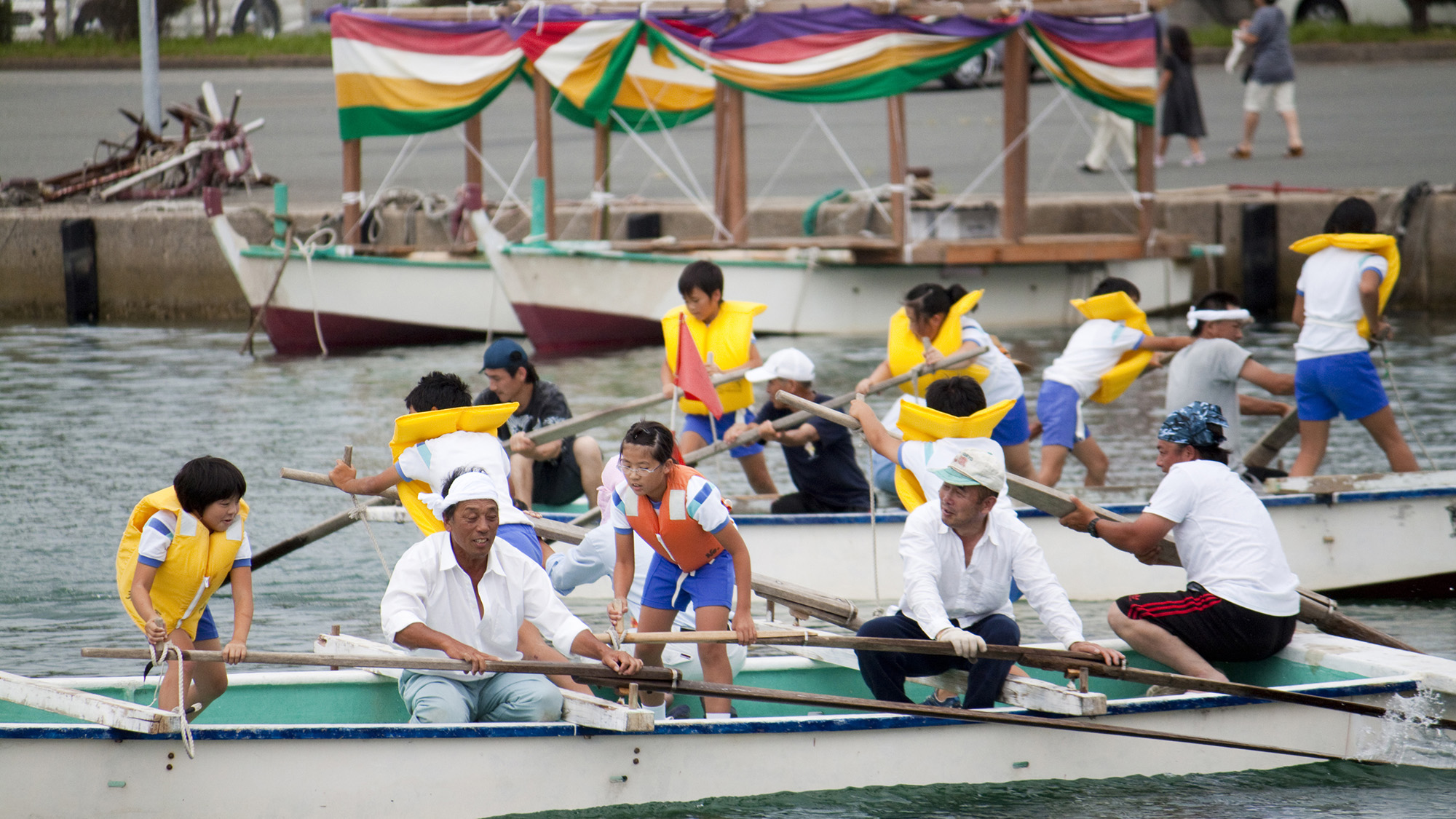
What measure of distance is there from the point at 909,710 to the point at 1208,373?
3.22 m

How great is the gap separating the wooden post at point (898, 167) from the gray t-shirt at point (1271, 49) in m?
5.39

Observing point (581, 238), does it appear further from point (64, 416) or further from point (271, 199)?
point (64, 416)

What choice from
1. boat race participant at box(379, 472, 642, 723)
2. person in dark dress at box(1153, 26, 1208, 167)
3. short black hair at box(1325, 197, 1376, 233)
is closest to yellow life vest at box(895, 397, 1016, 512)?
boat race participant at box(379, 472, 642, 723)

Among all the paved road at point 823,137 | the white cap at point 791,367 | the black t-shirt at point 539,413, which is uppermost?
the paved road at point 823,137

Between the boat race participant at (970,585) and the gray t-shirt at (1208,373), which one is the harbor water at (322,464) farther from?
the gray t-shirt at (1208,373)

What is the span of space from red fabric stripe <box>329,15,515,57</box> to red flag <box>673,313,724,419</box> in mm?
7599

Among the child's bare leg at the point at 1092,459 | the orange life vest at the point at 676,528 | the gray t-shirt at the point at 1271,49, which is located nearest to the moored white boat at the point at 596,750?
the orange life vest at the point at 676,528

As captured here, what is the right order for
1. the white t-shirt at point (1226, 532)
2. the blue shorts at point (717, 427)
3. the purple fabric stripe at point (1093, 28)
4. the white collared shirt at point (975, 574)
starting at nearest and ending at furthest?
the white collared shirt at point (975, 574), the white t-shirt at point (1226, 532), the blue shorts at point (717, 427), the purple fabric stripe at point (1093, 28)

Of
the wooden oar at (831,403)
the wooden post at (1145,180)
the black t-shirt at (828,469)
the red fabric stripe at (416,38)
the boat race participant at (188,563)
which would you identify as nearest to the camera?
the boat race participant at (188,563)

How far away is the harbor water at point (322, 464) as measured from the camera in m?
5.73

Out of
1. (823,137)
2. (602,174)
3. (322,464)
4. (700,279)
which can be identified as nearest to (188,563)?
(700,279)

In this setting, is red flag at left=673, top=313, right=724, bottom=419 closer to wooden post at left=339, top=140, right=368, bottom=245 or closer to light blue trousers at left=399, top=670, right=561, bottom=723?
light blue trousers at left=399, top=670, right=561, bottom=723

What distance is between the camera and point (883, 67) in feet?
46.7

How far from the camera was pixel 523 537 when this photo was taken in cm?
642
